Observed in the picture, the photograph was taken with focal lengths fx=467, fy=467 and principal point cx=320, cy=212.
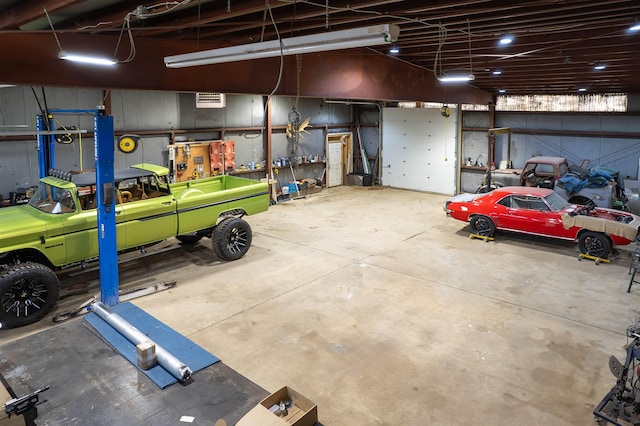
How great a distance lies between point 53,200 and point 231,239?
3280 mm

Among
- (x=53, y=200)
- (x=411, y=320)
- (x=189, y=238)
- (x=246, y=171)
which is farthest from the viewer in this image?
(x=246, y=171)

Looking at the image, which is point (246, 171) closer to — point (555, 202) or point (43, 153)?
point (43, 153)

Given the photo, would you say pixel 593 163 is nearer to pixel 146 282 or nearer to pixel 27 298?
pixel 146 282

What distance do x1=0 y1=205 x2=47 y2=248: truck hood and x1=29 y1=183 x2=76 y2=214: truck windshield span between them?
0.18 meters

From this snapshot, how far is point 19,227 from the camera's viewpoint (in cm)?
684

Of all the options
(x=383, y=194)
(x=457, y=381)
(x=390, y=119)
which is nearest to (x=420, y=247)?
(x=457, y=381)

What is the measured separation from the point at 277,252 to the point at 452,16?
6189 millimetres

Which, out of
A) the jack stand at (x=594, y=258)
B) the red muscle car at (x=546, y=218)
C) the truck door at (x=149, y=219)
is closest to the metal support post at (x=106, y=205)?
the truck door at (x=149, y=219)

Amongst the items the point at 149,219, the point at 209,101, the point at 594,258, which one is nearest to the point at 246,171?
the point at 209,101

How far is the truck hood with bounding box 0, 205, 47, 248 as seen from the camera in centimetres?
668

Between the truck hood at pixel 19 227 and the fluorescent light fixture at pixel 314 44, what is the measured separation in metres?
3.78

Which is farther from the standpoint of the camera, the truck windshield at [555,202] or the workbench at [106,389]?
the truck windshield at [555,202]

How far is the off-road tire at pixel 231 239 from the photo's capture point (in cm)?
933

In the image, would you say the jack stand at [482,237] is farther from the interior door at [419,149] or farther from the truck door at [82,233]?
the truck door at [82,233]
